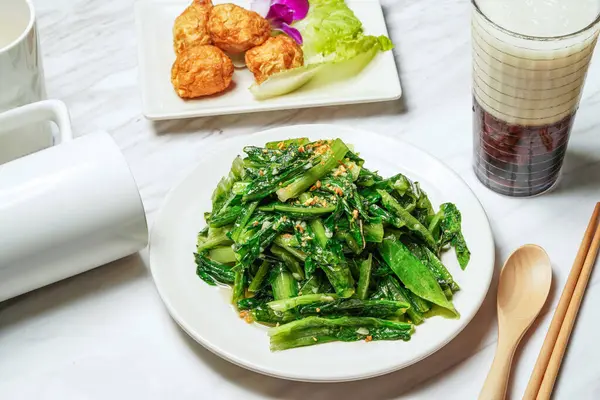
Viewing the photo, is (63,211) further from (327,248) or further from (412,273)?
(412,273)

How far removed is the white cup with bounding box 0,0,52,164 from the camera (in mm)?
1396

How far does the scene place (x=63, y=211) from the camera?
127 centimetres

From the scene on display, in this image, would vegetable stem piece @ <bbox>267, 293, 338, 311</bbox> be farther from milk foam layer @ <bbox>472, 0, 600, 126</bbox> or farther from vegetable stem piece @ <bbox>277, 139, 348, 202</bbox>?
milk foam layer @ <bbox>472, 0, 600, 126</bbox>

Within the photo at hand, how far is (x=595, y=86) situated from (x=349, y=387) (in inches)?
36.8

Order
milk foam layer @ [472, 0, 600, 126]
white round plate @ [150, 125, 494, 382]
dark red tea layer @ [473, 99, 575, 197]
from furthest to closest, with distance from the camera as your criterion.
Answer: dark red tea layer @ [473, 99, 575, 197]
milk foam layer @ [472, 0, 600, 126]
white round plate @ [150, 125, 494, 382]

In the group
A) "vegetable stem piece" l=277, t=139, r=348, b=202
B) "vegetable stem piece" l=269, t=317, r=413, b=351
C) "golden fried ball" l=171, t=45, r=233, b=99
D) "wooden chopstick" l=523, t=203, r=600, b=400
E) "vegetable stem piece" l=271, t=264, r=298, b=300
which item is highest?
"vegetable stem piece" l=277, t=139, r=348, b=202

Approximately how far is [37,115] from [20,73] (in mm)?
Answer: 116

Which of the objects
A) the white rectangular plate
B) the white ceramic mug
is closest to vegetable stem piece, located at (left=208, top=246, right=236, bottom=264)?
the white ceramic mug

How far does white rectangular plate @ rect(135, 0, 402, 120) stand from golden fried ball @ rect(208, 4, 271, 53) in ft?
0.21

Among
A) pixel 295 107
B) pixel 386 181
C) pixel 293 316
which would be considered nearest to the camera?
pixel 293 316

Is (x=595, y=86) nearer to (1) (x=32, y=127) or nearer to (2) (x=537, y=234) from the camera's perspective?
(2) (x=537, y=234)

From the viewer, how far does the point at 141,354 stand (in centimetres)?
134

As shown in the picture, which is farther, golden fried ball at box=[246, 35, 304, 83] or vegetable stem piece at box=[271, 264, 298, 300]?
golden fried ball at box=[246, 35, 304, 83]

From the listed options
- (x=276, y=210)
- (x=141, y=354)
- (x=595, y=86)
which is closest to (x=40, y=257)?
(x=141, y=354)
